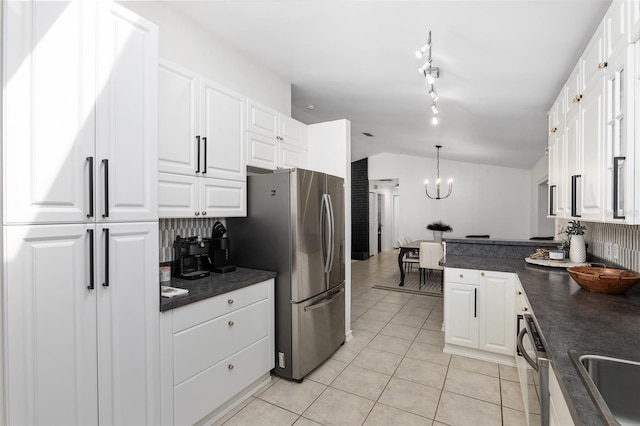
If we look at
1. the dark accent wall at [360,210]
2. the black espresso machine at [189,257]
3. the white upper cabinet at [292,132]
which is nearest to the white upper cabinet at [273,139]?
the white upper cabinet at [292,132]

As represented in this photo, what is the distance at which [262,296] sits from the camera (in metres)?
2.42

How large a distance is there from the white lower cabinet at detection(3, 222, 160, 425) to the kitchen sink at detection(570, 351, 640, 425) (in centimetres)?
187

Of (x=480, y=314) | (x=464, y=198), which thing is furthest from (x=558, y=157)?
(x=464, y=198)

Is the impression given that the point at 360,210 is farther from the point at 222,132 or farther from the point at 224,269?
the point at 222,132

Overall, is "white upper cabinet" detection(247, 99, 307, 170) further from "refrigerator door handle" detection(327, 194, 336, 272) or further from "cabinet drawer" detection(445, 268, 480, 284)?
"cabinet drawer" detection(445, 268, 480, 284)

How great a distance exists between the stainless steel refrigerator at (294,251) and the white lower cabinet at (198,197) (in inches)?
6.6

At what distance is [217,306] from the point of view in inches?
80.4

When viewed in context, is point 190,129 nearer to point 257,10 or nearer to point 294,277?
point 257,10

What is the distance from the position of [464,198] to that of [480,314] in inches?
257

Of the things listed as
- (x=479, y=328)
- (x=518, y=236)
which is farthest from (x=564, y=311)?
(x=518, y=236)

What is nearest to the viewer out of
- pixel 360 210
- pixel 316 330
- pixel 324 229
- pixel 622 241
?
pixel 622 241

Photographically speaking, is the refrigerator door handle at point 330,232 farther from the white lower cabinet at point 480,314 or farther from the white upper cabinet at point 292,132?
the white lower cabinet at point 480,314

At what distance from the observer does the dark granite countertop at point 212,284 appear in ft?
5.89

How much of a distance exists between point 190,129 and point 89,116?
77 centimetres
